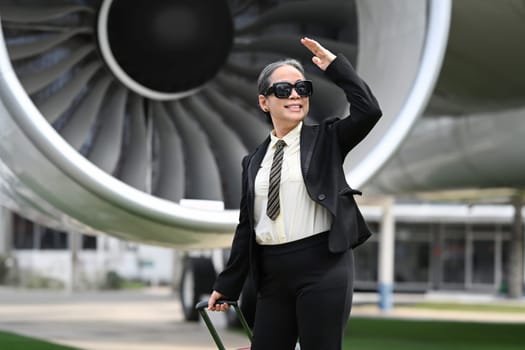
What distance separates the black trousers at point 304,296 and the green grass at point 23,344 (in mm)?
5255

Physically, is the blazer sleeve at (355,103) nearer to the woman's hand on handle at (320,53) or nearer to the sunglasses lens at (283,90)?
the woman's hand on handle at (320,53)

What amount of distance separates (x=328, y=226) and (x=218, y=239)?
7.93 feet

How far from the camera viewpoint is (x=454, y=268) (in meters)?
31.7

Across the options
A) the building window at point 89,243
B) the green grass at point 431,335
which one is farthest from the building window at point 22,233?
the green grass at point 431,335

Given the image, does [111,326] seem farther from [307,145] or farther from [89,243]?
[89,243]

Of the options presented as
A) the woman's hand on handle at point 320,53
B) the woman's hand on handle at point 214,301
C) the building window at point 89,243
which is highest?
the woman's hand on handle at point 320,53

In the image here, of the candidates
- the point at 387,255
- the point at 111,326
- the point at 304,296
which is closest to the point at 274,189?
the point at 304,296

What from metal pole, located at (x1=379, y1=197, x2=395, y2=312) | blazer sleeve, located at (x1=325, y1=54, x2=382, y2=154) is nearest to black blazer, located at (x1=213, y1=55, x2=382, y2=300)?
blazer sleeve, located at (x1=325, y1=54, x2=382, y2=154)

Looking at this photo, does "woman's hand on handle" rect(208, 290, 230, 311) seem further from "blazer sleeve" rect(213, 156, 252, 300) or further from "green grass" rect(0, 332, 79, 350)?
"green grass" rect(0, 332, 79, 350)

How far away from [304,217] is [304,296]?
218 mm

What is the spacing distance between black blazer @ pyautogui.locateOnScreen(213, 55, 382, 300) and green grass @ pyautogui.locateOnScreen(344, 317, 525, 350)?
5.82 metres

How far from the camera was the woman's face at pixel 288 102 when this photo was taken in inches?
108

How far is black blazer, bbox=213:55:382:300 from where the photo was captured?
8.74 ft

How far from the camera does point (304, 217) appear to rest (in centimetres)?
271
